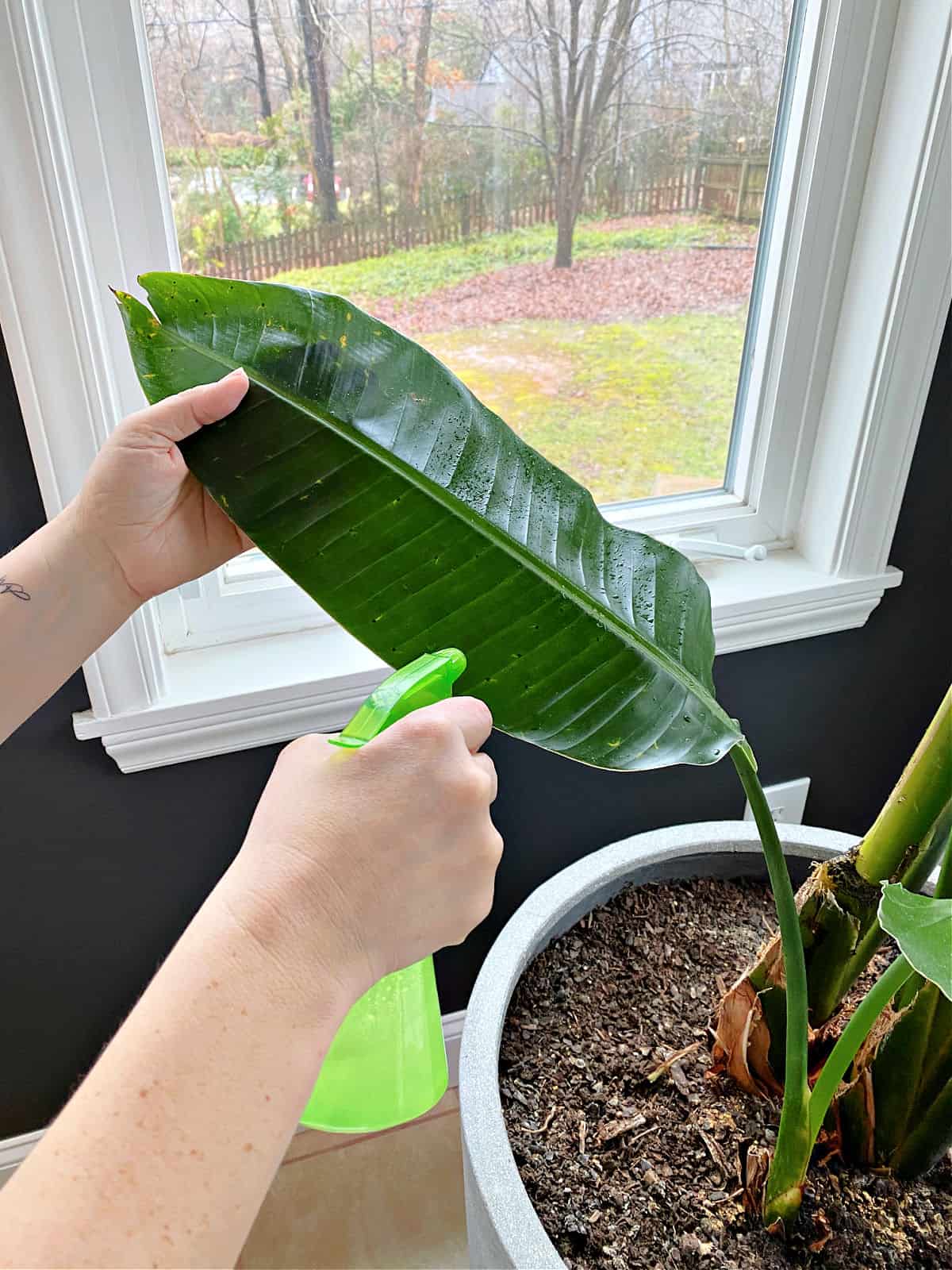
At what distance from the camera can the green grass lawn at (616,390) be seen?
3.40 feet

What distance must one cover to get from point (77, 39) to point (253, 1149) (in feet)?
2.62

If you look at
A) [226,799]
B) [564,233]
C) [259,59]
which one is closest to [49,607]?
[226,799]

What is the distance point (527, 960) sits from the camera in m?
0.76

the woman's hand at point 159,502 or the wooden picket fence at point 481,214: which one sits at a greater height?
the wooden picket fence at point 481,214

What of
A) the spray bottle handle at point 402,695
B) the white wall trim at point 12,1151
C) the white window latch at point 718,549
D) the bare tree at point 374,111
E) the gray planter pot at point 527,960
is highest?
the bare tree at point 374,111

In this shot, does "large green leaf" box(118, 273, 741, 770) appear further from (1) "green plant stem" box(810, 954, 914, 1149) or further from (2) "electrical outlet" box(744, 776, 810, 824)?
(2) "electrical outlet" box(744, 776, 810, 824)

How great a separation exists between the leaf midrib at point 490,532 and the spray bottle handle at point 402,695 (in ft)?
0.28

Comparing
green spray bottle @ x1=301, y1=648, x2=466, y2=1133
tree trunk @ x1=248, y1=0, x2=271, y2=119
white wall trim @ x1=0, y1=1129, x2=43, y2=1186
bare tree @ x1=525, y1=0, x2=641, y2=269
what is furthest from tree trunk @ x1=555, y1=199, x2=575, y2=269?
white wall trim @ x1=0, y1=1129, x2=43, y2=1186

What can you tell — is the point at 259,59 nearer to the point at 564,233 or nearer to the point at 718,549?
the point at 564,233

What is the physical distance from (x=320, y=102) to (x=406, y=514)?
0.54 m

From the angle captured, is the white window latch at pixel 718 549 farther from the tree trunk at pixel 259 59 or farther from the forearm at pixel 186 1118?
the forearm at pixel 186 1118

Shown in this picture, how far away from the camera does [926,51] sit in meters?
0.91

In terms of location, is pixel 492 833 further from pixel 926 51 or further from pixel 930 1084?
pixel 926 51

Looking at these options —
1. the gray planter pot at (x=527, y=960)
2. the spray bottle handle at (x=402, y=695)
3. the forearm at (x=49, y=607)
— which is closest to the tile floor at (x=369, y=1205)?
the gray planter pot at (x=527, y=960)
